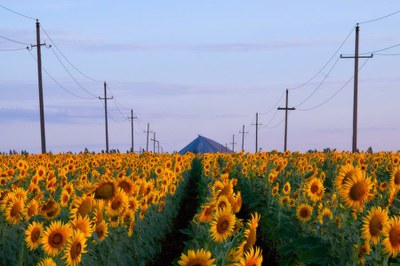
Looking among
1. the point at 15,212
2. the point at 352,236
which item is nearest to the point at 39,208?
the point at 15,212

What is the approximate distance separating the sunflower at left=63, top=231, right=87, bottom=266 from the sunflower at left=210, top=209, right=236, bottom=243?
84 centimetres

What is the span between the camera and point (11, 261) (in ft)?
17.3

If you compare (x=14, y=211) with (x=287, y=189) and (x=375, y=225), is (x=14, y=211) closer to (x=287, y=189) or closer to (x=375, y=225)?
(x=375, y=225)

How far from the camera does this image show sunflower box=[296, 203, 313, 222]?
24.7ft

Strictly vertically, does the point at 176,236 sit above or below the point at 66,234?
below

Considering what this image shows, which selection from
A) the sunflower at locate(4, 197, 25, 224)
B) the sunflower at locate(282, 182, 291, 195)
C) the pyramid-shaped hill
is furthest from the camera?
the pyramid-shaped hill

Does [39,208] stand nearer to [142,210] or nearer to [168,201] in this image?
[142,210]

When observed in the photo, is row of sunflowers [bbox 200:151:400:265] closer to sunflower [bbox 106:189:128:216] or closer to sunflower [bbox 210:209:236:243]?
sunflower [bbox 210:209:236:243]

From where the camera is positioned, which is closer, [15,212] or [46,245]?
[46,245]

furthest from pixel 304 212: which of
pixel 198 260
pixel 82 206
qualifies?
pixel 198 260

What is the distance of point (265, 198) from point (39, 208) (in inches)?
275

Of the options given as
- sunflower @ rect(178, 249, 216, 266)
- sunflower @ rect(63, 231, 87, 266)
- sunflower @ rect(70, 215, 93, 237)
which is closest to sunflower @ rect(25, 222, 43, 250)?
sunflower @ rect(70, 215, 93, 237)

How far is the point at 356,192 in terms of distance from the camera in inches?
226

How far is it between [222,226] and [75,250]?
954 mm
